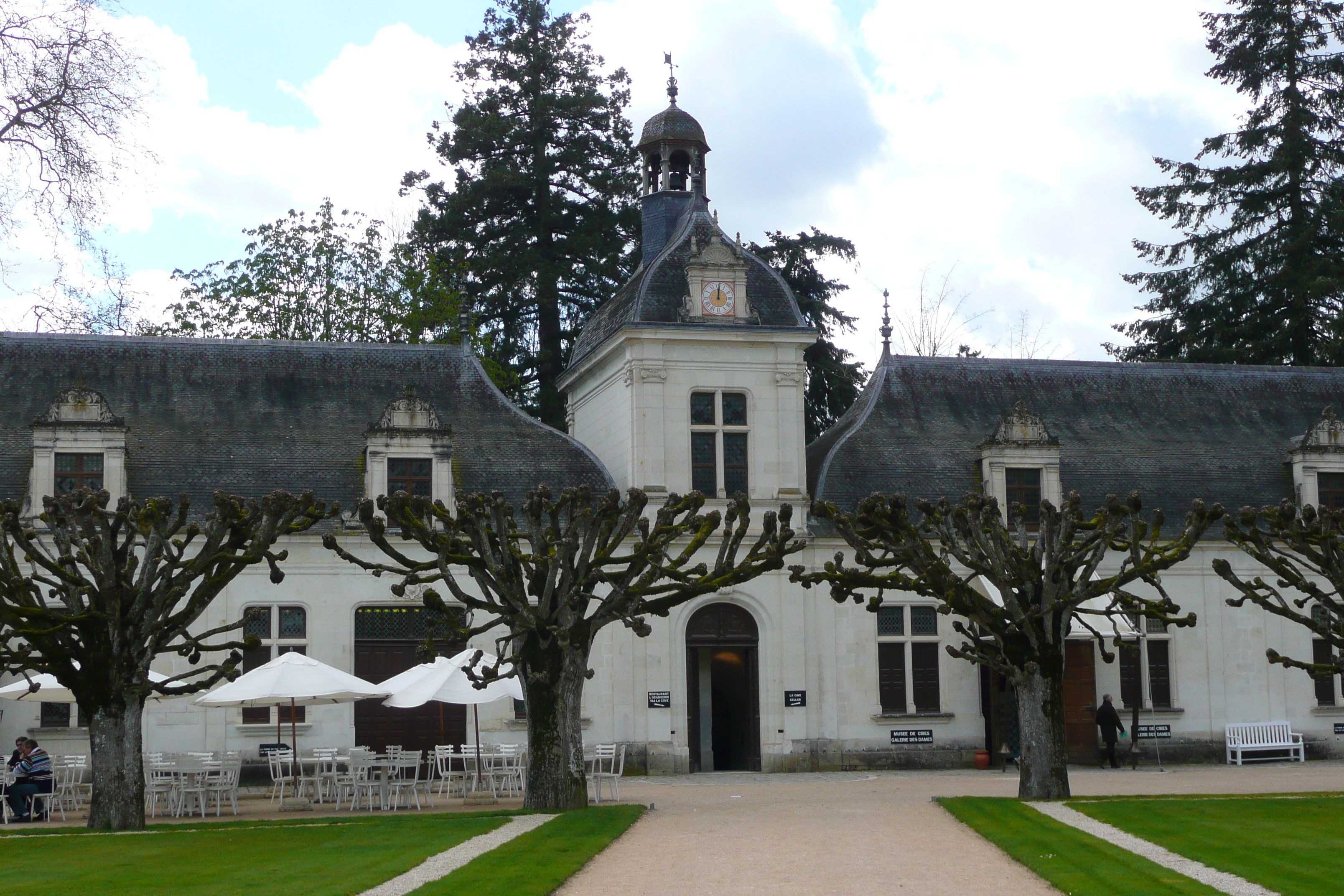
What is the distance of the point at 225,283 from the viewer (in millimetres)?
39000

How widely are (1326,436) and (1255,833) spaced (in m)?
17.1

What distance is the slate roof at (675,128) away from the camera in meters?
31.4

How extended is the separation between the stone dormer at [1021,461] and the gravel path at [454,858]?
46.1ft

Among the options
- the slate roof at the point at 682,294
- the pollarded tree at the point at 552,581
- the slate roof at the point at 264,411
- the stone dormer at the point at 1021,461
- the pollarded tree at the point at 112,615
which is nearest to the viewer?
the pollarded tree at the point at 112,615

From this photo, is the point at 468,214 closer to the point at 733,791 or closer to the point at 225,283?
the point at 225,283

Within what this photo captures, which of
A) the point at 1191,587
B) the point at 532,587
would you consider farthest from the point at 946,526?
the point at 1191,587

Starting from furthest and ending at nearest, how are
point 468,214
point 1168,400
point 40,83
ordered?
point 468,214
point 1168,400
point 40,83

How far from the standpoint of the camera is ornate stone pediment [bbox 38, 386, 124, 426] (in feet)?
86.2

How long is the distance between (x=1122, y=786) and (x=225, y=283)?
25526mm

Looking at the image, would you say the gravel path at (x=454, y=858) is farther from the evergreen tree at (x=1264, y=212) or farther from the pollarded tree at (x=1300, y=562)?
the evergreen tree at (x=1264, y=212)

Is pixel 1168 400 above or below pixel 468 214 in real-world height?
below

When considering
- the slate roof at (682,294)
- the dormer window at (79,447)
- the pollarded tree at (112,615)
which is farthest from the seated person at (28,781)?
the slate roof at (682,294)

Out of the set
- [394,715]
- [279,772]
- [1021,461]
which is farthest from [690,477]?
[279,772]

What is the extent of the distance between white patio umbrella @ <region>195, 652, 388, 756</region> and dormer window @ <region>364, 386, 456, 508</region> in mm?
5854
